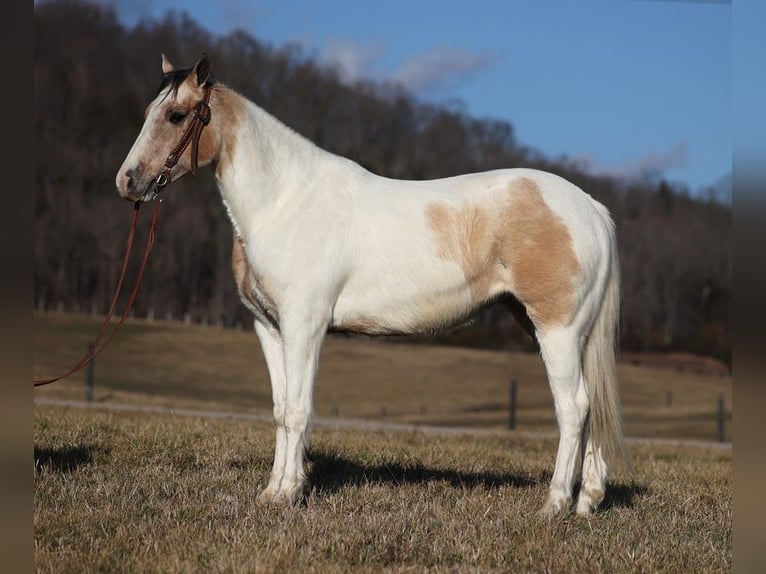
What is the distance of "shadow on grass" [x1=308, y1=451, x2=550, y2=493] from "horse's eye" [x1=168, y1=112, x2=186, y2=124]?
3.11 metres

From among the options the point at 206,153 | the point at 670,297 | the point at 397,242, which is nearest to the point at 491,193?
the point at 397,242

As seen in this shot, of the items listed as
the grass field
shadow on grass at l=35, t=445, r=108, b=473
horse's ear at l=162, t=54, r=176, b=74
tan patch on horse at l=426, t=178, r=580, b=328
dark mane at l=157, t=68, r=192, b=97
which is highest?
horse's ear at l=162, t=54, r=176, b=74

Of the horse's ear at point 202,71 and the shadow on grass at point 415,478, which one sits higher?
the horse's ear at point 202,71

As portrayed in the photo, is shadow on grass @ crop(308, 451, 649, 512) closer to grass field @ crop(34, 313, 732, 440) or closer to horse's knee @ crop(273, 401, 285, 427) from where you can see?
horse's knee @ crop(273, 401, 285, 427)

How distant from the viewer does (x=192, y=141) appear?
6.11 meters

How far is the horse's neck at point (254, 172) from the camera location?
629cm

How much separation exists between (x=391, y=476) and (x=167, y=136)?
11.9 ft

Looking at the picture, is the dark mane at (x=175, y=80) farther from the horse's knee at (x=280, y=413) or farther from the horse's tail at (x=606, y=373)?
the horse's tail at (x=606, y=373)

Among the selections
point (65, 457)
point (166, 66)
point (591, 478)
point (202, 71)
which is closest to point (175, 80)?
point (202, 71)

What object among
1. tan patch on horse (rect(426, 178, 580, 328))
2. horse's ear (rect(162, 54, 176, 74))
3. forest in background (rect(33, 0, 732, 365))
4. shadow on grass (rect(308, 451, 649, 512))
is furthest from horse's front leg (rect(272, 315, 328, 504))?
forest in background (rect(33, 0, 732, 365))

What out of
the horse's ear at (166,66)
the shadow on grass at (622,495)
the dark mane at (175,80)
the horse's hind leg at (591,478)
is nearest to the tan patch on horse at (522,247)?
the horse's hind leg at (591,478)

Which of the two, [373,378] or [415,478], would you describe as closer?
[415,478]

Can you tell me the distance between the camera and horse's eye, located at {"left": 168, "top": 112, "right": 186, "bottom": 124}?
606cm

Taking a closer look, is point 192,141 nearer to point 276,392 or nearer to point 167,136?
point 167,136
